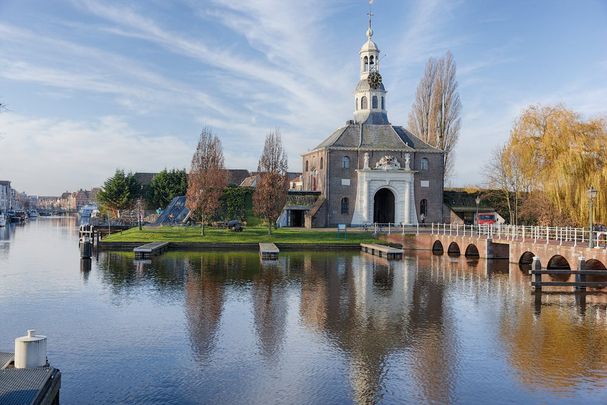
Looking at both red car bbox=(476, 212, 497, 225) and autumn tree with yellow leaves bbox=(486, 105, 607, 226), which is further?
red car bbox=(476, 212, 497, 225)

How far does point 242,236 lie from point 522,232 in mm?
24298

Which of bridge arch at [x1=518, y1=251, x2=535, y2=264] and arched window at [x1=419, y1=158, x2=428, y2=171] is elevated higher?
arched window at [x1=419, y1=158, x2=428, y2=171]

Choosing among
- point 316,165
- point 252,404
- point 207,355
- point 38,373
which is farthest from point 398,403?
point 316,165

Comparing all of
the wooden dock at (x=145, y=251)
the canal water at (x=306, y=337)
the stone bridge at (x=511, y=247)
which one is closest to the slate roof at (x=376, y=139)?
the stone bridge at (x=511, y=247)

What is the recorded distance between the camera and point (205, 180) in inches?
2066

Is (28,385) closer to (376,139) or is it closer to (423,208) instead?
(376,139)

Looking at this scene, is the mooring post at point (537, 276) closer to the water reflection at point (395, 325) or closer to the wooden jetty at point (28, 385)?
the water reflection at point (395, 325)

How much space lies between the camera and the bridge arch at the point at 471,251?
44.7 m

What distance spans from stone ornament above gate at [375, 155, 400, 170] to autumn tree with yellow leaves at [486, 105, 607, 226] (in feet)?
51.6

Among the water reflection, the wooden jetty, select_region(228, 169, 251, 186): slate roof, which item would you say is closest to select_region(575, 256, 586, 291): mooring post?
the water reflection

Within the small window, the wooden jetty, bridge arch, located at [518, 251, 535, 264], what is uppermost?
the small window

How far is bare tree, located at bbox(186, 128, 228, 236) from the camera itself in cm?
5206

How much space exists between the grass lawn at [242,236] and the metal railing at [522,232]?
4.44 meters

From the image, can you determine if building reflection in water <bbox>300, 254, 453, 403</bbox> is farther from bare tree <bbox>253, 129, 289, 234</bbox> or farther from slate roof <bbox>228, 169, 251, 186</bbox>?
slate roof <bbox>228, 169, 251, 186</bbox>
